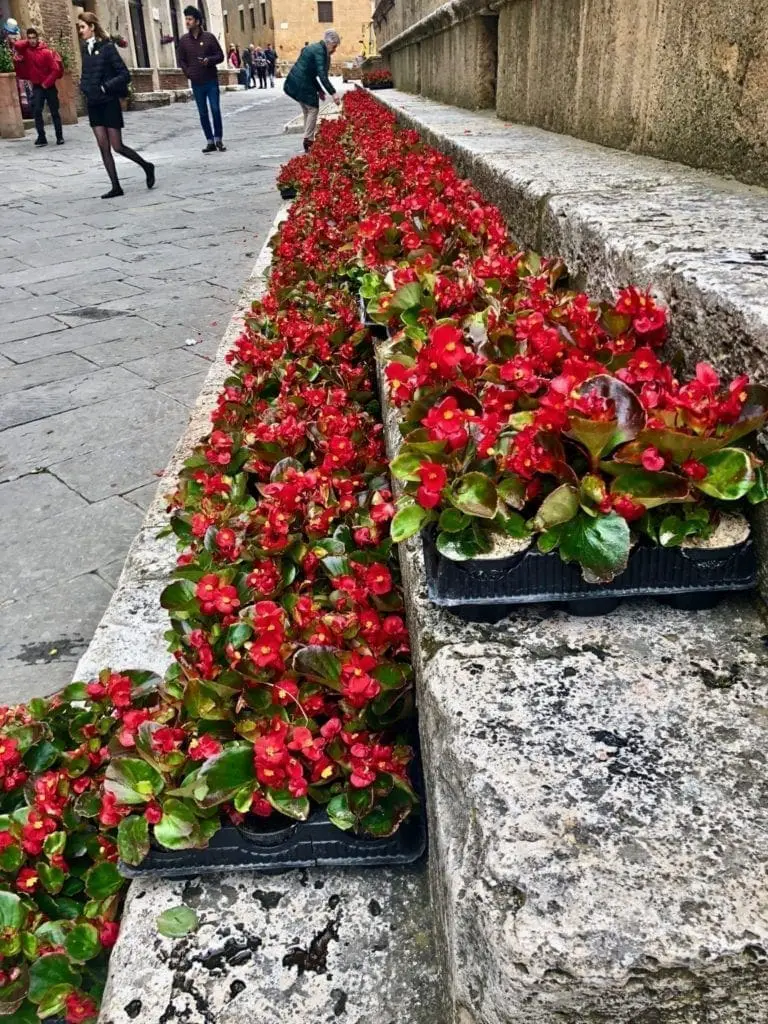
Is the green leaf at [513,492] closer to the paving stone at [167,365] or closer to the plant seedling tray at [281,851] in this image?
the plant seedling tray at [281,851]

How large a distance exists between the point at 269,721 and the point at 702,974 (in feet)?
2.34

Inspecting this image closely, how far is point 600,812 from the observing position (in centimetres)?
90

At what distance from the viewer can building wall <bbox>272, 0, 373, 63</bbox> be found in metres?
50.0

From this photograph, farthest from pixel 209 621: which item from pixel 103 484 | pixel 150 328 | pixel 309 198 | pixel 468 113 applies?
pixel 468 113

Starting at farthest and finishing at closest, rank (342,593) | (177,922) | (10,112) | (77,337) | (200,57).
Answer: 1. (10,112)
2. (200,57)
3. (77,337)
4. (342,593)
5. (177,922)

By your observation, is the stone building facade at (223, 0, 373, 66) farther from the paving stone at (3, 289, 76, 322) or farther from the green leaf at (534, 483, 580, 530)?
the green leaf at (534, 483, 580, 530)

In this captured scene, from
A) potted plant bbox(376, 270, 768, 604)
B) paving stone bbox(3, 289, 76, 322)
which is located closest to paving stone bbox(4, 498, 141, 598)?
potted plant bbox(376, 270, 768, 604)

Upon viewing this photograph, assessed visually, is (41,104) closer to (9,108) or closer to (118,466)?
(9,108)

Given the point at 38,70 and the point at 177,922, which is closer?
the point at 177,922

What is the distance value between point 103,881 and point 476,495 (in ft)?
2.89

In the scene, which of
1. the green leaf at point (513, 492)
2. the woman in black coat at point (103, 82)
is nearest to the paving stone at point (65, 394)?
the green leaf at point (513, 492)

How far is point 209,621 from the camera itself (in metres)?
1.61

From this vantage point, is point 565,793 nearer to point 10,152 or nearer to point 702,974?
point 702,974

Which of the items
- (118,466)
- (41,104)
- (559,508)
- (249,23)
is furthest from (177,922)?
(249,23)
